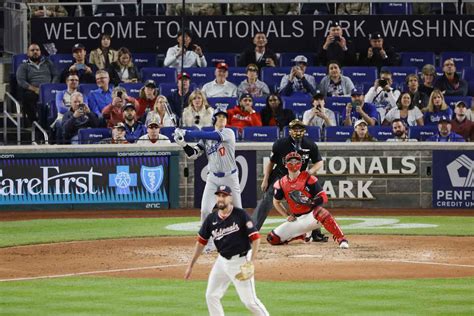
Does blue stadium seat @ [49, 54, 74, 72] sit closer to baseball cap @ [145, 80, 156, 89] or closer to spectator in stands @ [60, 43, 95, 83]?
spectator in stands @ [60, 43, 95, 83]

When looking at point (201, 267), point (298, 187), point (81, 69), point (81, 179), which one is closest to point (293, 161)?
point (298, 187)

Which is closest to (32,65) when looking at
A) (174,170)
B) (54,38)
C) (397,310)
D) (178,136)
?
(54,38)

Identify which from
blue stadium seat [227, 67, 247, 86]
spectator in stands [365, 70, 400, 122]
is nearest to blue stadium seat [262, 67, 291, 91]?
blue stadium seat [227, 67, 247, 86]

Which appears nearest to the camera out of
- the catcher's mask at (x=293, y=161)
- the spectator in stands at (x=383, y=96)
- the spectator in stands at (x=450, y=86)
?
the catcher's mask at (x=293, y=161)

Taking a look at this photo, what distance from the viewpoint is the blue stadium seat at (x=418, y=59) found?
28.7m

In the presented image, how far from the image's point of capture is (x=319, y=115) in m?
25.1

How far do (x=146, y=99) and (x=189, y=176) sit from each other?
178 centimetres

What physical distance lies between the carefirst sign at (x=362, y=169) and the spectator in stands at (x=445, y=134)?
2.06ft

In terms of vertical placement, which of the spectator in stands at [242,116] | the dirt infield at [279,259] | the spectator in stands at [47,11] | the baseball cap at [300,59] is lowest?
the dirt infield at [279,259]

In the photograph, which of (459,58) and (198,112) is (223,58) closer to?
(198,112)

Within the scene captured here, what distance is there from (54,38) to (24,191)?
5.13 m

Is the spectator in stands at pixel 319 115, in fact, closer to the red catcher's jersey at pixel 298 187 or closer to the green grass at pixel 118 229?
the green grass at pixel 118 229

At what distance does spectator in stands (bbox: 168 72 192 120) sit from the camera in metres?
25.2

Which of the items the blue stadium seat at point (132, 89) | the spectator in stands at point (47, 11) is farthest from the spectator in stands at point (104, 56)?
the spectator in stands at point (47, 11)
